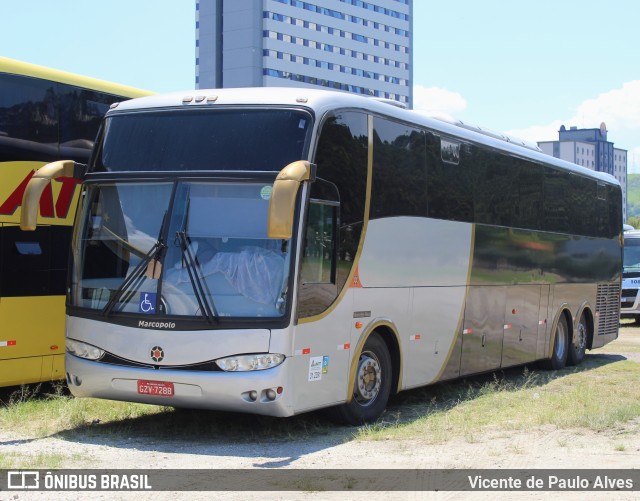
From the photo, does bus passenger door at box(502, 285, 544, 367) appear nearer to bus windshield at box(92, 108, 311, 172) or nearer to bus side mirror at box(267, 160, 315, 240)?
bus windshield at box(92, 108, 311, 172)

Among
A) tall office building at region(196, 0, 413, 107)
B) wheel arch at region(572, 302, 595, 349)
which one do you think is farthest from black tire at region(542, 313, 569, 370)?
tall office building at region(196, 0, 413, 107)

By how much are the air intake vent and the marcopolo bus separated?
8547 millimetres

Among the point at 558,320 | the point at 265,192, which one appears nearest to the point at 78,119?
the point at 265,192

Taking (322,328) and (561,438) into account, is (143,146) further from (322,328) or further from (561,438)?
(561,438)

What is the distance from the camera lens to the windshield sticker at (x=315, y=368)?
10.4 metres

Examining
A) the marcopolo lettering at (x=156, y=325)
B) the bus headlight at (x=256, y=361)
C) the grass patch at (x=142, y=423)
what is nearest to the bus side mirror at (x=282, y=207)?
the bus headlight at (x=256, y=361)

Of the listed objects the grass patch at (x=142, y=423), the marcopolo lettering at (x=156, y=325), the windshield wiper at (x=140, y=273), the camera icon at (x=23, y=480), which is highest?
the windshield wiper at (x=140, y=273)

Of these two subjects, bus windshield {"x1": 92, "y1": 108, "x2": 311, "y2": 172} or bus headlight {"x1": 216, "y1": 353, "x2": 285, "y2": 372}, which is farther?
bus windshield {"x1": 92, "y1": 108, "x2": 311, "y2": 172}

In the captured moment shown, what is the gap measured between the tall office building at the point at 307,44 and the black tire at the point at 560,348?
12738 cm

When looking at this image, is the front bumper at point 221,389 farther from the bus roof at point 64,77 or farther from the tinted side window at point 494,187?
the tinted side window at point 494,187

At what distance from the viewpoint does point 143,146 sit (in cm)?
1091

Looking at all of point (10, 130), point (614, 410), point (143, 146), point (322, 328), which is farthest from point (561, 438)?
point (10, 130)

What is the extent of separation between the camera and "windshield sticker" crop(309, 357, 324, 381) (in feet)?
34.0

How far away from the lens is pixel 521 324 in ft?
54.9
